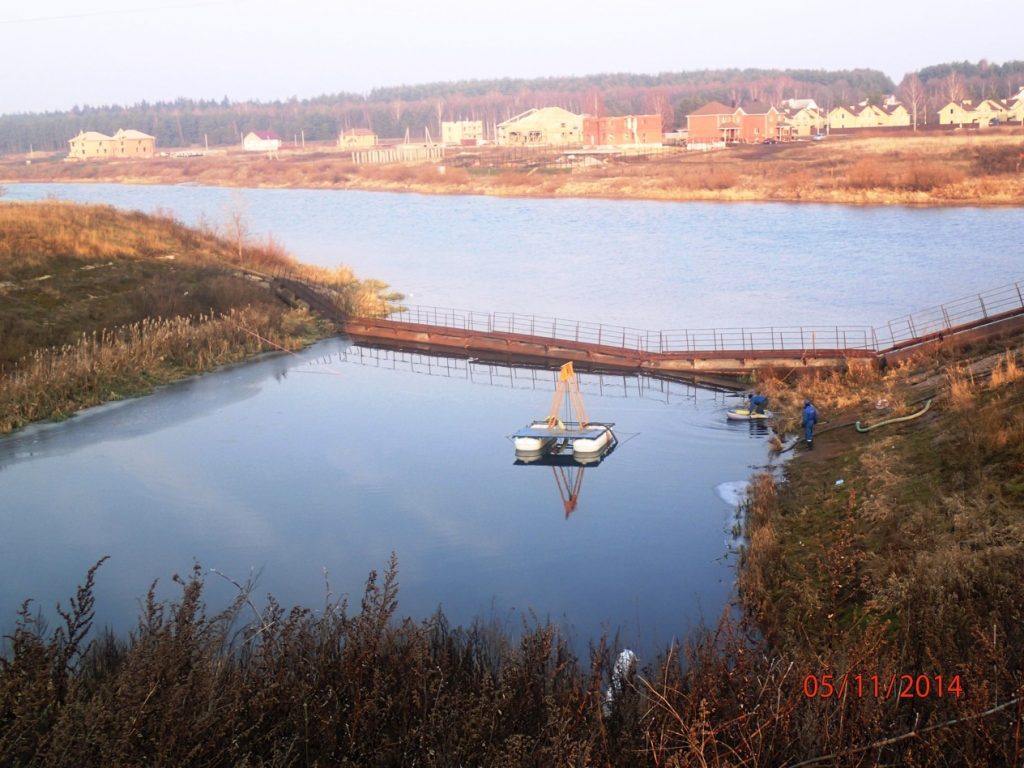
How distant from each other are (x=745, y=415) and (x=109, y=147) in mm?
128265

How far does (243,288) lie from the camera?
29625 mm

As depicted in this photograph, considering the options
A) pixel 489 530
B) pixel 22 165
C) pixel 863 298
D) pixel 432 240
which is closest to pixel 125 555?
pixel 489 530

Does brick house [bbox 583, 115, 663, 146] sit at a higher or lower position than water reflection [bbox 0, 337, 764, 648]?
higher

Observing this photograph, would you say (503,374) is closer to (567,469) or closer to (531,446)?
(531,446)

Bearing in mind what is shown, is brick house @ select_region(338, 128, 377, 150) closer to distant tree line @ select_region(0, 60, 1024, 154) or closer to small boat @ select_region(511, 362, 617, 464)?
distant tree line @ select_region(0, 60, 1024, 154)

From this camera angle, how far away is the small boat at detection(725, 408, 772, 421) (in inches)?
758

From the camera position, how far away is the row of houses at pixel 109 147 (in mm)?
130750

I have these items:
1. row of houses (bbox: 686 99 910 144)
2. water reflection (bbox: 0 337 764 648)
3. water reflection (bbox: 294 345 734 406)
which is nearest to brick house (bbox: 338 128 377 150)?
row of houses (bbox: 686 99 910 144)

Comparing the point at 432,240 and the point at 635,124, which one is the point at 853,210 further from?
the point at 635,124

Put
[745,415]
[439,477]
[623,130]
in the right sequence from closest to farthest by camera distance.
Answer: [439,477] → [745,415] → [623,130]

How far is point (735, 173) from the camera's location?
6688 cm

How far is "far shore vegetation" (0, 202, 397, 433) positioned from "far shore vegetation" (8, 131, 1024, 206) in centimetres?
3264

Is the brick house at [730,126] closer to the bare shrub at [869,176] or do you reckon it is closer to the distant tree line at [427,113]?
the bare shrub at [869,176]

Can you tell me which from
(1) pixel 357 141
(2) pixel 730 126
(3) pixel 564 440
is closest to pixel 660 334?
(3) pixel 564 440
